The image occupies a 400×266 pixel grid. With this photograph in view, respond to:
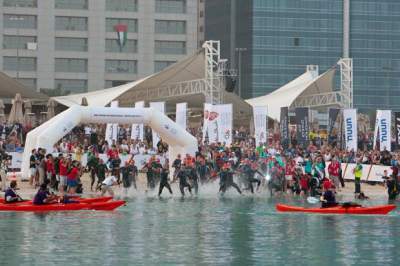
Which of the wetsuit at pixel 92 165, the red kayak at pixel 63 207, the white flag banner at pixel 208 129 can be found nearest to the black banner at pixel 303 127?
the white flag banner at pixel 208 129

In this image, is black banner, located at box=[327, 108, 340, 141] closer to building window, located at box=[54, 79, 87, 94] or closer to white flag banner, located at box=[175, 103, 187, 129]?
white flag banner, located at box=[175, 103, 187, 129]

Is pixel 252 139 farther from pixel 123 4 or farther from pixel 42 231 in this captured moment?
pixel 123 4

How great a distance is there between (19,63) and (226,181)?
6193cm

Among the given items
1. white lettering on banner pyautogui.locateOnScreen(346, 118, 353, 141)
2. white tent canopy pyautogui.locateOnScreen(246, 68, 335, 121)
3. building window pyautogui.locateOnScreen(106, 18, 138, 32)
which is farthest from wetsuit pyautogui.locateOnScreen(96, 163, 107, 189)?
building window pyautogui.locateOnScreen(106, 18, 138, 32)

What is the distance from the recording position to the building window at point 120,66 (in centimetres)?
11125

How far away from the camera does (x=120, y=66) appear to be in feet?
365

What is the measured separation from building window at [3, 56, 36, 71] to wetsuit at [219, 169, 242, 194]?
2413 inches

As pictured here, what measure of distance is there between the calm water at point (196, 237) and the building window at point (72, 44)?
6713 cm

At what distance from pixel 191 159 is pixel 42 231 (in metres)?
17.3

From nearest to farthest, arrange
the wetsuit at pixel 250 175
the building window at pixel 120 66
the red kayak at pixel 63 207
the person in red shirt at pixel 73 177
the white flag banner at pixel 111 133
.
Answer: the red kayak at pixel 63 207
the person in red shirt at pixel 73 177
the wetsuit at pixel 250 175
the white flag banner at pixel 111 133
the building window at pixel 120 66

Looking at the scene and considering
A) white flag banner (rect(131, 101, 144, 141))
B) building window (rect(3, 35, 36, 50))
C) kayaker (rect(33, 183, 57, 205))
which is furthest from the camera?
building window (rect(3, 35, 36, 50))

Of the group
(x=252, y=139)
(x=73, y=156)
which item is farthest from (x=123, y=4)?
(x=73, y=156)

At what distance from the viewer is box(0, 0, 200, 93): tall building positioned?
11012cm

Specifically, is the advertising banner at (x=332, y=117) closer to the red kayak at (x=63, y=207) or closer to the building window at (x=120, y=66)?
the red kayak at (x=63, y=207)
